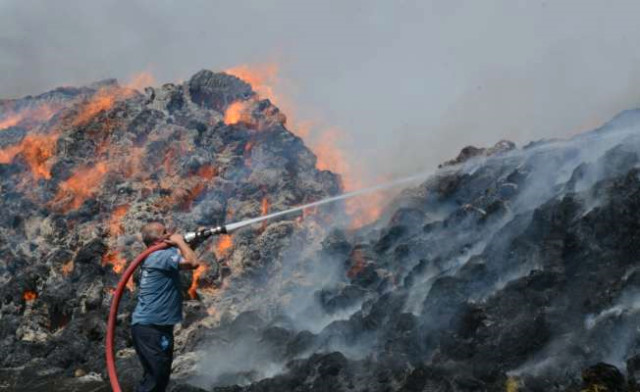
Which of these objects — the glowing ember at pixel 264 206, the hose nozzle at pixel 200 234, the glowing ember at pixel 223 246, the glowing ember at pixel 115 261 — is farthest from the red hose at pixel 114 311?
the glowing ember at pixel 264 206

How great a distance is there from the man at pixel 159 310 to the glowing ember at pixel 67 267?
15.8 m

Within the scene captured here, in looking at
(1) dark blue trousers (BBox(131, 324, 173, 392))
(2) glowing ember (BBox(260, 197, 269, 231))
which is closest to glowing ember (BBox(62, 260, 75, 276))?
(2) glowing ember (BBox(260, 197, 269, 231))

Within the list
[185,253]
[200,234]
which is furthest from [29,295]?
[185,253]

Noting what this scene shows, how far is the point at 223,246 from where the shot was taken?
22703mm

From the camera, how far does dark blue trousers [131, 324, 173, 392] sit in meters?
7.17

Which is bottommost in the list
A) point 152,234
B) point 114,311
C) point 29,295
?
point 114,311

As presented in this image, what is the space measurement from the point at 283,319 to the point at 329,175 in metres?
12.4

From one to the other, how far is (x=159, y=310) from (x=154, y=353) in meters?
0.49

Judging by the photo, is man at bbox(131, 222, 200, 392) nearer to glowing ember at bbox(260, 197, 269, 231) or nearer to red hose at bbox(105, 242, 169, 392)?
red hose at bbox(105, 242, 169, 392)

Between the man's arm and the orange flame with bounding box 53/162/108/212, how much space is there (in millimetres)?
19406

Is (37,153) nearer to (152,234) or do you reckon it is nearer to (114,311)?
(152,234)

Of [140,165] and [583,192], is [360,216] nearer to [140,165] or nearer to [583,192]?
[140,165]

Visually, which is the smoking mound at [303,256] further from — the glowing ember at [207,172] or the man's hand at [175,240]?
the man's hand at [175,240]

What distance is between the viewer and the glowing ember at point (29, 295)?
2089 cm
